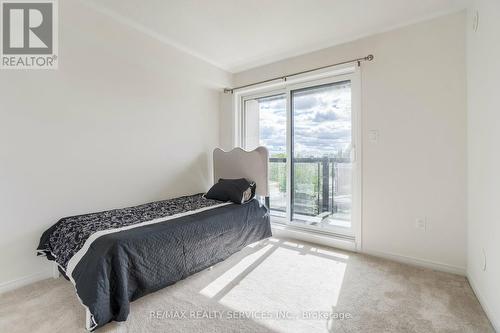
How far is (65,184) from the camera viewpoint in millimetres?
2242

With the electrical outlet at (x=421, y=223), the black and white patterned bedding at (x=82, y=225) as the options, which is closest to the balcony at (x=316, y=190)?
the electrical outlet at (x=421, y=223)

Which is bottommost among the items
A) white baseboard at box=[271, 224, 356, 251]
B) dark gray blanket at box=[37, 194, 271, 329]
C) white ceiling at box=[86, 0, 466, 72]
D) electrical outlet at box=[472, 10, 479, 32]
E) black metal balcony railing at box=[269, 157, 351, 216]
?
white baseboard at box=[271, 224, 356, 251]

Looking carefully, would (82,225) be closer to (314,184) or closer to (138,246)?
(138,246)

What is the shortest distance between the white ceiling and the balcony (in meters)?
1.47

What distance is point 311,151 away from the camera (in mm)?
3285

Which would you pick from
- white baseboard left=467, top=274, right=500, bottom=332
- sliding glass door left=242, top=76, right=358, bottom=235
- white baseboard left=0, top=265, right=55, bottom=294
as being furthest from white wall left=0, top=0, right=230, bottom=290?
white baseboard left=467, top=274, right=500, bottom=332

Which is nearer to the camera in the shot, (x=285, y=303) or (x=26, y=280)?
(x=285, y=303)

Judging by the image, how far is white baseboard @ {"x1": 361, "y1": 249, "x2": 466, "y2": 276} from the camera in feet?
7.35

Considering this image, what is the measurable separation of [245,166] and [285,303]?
1.84 meters

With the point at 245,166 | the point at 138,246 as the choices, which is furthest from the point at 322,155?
the point at 138,246

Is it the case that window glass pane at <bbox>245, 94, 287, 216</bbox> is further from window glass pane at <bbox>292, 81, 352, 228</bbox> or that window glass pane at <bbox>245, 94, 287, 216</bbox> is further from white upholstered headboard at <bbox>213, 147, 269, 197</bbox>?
white upholstered headboard at <bbox>213, 147, 269, 197</bbox>

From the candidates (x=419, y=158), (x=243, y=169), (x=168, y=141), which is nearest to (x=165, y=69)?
(x=168, y=141)

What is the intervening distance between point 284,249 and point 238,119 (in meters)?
2.07

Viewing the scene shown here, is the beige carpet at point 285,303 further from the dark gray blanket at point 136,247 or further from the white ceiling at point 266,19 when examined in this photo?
the white ceiling at point 266,19
